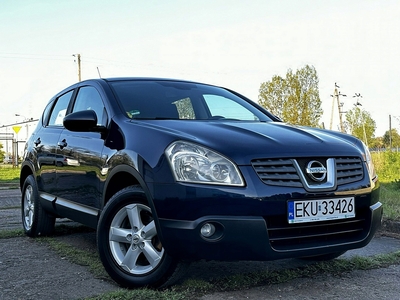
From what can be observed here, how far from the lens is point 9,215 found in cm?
→ 750

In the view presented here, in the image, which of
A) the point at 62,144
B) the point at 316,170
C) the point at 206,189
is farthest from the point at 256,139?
the point at 62,144

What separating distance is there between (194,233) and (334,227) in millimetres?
970

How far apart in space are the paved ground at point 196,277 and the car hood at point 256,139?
901 mm

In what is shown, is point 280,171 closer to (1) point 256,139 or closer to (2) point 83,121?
→ (1) point 256,139

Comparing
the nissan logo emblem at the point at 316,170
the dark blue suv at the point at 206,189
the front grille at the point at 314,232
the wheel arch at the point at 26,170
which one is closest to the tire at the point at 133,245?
the dark blue suv at the point at 206,189

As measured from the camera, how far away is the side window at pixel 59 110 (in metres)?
5.32

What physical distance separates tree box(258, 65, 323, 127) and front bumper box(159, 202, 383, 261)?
34.4 meters

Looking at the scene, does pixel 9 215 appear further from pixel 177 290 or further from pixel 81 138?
pixel 177 290

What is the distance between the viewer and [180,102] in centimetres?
450

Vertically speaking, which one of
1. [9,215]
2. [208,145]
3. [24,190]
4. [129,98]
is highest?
[129,98]

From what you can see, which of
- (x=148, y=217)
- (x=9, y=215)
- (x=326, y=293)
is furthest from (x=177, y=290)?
(x=9, y=215)

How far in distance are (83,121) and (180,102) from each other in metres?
0.96

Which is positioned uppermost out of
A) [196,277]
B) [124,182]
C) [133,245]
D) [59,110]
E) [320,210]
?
[59,110]

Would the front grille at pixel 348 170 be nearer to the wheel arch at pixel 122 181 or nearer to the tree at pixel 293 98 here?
the wheel arch at pixel 122 181
